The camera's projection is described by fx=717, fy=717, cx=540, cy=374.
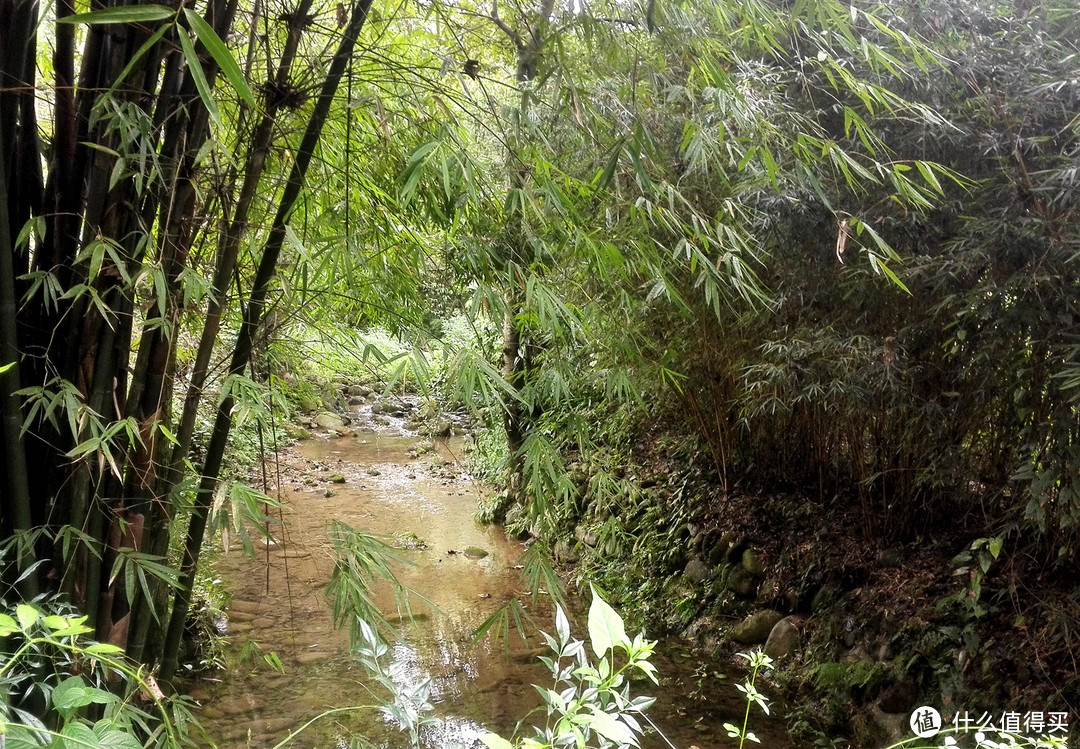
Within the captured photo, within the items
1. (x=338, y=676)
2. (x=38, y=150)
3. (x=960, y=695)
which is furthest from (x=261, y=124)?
(x=960, y=695)

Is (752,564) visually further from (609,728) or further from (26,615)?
(26,615)

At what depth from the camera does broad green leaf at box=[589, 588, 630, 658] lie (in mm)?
698

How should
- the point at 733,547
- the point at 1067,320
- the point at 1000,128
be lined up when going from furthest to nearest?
1. the point at 733,547
2. the point at 1000,128
3. the point at 1067,320

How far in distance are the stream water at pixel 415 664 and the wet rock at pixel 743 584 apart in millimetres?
463

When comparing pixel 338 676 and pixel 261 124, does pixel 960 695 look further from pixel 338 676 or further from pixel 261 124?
pixel 261 124

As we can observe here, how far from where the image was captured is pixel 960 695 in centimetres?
278

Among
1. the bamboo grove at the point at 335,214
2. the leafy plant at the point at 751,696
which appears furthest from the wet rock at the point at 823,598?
the leafy plant at the point at 751,696

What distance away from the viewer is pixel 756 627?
374 cm

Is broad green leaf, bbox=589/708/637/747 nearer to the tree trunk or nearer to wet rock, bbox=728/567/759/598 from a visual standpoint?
the tree trunk

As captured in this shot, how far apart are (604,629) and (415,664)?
10.6ft

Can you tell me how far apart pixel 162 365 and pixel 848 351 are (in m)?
2.43

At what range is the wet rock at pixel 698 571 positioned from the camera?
4215 mm

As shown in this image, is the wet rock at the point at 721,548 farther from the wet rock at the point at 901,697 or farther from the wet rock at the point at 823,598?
the wet rock at the point at 901,697

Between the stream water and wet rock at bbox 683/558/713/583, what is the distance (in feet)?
1.73
